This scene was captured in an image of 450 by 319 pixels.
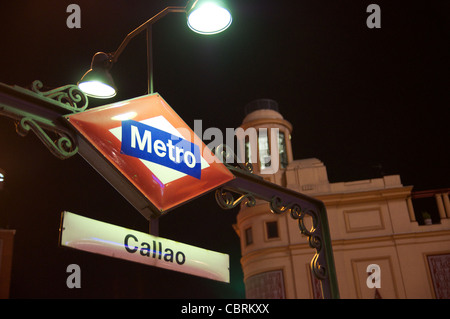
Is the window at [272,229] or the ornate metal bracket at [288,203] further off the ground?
the window at [272,229]

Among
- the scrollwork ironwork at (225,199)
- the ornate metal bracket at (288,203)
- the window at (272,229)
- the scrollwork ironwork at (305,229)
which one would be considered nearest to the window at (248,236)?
the window at (272,229)

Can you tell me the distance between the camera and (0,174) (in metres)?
19.7

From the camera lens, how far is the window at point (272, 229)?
26925 mm

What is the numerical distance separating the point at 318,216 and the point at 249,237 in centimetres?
2214

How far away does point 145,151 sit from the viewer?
14.6ft

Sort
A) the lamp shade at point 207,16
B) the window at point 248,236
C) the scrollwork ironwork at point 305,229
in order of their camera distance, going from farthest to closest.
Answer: the window at point 248,236, the scrollwork ironwork at point 305,229, the lamp shade at point 207,16

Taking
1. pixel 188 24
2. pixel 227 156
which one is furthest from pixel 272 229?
pixel 188 24

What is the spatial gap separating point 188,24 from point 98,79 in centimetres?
Answer: 117

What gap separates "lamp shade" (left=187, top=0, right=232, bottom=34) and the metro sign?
950 mm

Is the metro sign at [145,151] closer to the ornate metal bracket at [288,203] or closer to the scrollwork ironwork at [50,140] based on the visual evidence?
the scrollwork ironwork at [50,140]

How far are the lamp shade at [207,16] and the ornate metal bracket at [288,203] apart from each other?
4.56ft
